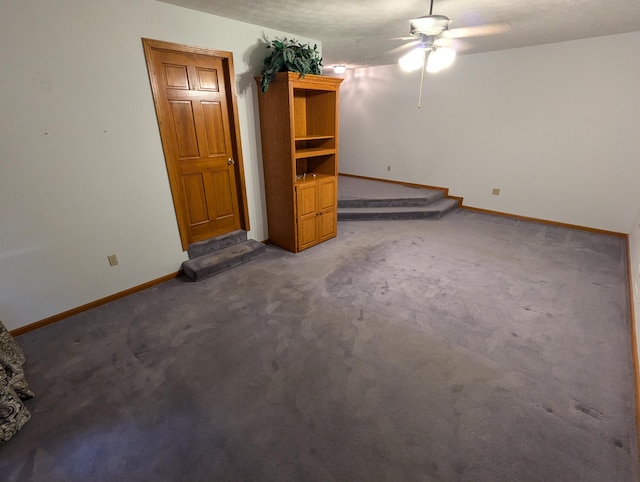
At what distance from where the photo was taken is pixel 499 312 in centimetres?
261

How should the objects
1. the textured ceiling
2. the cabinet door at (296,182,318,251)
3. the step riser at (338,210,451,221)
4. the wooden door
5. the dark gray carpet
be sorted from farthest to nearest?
the step riser at (338,210,451,221) < the cabinet door at (296,182,318,251) < the wooden door < the textured ceiling < the dark gray carpet

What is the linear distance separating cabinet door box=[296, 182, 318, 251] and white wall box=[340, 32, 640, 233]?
3022 mm

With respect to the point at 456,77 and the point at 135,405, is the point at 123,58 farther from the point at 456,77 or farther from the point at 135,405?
the point at 456,77

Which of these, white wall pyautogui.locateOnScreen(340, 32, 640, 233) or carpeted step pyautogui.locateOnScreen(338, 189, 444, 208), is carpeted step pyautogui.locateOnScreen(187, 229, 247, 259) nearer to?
carpeted step pyautogui.locateOnScreen(338, 189, 444, 208)

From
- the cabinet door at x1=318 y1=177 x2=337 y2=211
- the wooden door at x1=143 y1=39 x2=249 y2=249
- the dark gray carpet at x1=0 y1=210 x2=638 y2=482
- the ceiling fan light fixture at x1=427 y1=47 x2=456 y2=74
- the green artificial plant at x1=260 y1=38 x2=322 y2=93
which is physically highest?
the green artificial plant at x1=260 y1=38 x2=322 y2=93

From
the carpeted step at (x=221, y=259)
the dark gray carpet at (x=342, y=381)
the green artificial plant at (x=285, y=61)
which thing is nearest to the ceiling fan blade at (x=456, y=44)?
the green artificial plant at (x=285, y=61)

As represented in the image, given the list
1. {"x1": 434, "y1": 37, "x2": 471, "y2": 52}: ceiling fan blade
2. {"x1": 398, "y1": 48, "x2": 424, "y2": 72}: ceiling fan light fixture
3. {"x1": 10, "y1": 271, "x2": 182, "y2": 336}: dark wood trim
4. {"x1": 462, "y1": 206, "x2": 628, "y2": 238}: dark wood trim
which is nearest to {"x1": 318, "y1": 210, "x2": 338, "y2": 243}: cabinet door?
{"x1": 10, "y1": 271, "x2": 182, "y2": 336}: dark wood trim

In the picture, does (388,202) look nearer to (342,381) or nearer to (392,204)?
(392,204)

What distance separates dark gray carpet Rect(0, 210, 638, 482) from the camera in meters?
1.50

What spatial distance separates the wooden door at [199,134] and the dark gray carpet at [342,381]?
0.80m

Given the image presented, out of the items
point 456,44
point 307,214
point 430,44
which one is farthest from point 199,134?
point 456,44

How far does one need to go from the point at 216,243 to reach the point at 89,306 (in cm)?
132

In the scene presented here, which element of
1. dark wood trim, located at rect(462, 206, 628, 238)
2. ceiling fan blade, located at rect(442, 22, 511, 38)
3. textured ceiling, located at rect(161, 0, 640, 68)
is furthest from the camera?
dark wood trim, located at rect(462, 206, 628, 238)

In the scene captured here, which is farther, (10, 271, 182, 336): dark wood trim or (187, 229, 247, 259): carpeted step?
(187, 229, 247, 259): carpeted step
